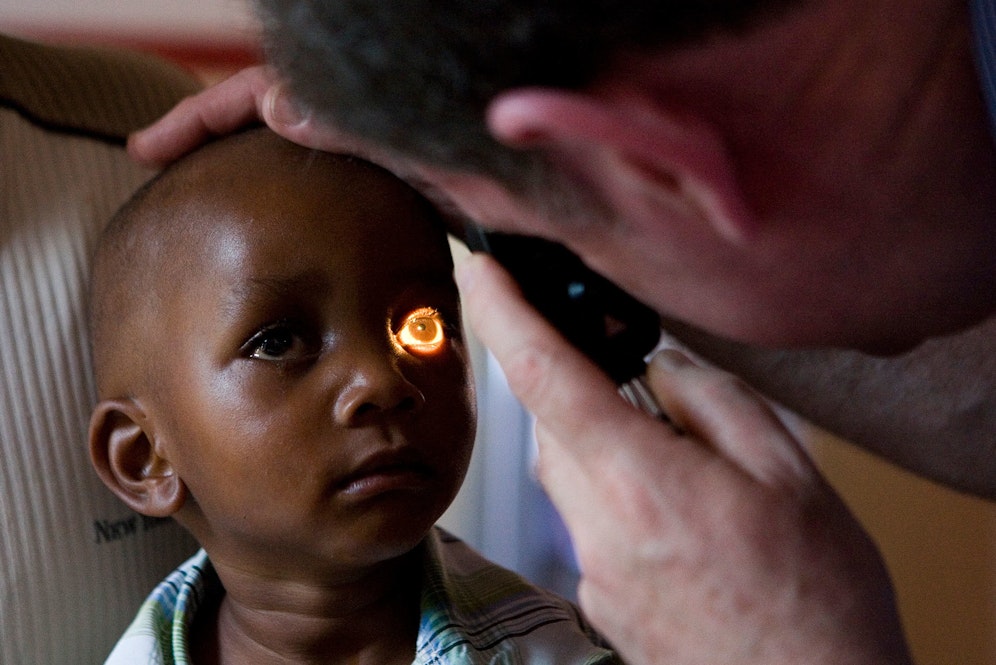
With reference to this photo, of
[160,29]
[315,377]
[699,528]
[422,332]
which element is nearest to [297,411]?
[315,377]

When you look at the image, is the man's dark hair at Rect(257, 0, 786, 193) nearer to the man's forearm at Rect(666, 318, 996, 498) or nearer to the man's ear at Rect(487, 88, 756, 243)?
the man's ear at Rect(487, 88, 756, 243)

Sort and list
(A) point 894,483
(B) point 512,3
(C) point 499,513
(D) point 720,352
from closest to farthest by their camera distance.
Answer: (B) point 512,3 → (D) point 720,352 → (A) point 894,483 → (C) point 499,513

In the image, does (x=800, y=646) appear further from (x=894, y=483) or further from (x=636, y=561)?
(x=894, y=483)

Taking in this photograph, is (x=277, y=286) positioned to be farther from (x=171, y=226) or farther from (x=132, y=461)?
(x=132, y=461)

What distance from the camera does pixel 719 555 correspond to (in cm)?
68

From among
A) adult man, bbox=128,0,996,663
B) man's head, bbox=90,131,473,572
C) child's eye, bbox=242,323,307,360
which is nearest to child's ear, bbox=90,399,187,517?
man's head, bbox=90,131,473,572

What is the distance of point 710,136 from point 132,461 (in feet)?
2.26

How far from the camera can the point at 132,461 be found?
1.01m

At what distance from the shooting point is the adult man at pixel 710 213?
0.57 metres

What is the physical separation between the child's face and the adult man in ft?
0.56

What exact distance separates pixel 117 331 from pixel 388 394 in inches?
12.4

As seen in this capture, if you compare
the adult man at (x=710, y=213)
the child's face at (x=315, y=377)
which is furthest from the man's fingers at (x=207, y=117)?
the adult man at (x=710, y=213)

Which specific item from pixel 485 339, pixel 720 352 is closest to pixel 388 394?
pixel 485 339

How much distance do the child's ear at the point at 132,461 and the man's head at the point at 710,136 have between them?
0.47 m
